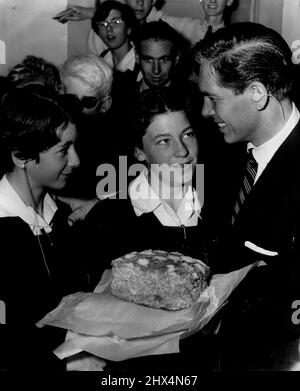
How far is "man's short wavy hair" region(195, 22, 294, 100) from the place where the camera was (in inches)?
42.1

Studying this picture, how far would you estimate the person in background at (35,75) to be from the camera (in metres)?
1.54

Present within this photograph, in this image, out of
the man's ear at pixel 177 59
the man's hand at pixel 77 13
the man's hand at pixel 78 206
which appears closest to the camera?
the man's hand at pixel 78 206

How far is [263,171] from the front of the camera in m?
1.09

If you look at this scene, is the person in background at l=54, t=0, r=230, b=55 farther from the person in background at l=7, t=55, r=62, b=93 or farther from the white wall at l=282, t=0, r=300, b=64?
the person in background at l=7, t=55, r=62, b=93

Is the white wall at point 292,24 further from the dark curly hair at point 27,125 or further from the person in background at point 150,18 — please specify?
the dark curly hair at point 27,125

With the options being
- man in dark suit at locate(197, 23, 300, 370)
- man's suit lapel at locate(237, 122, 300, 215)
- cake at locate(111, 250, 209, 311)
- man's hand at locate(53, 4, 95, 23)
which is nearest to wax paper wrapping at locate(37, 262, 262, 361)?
cake at locate(111, 250, 209, 311)

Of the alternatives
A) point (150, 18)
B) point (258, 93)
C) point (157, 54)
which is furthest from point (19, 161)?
point (150, 18)

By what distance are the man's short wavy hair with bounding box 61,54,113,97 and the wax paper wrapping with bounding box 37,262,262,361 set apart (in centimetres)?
86

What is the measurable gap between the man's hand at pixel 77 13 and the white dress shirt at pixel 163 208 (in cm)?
114

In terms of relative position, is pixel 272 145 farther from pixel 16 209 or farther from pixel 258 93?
pixel 16 209

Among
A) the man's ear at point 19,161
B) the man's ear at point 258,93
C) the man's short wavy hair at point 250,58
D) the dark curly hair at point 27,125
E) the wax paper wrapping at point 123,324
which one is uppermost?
the man's short wavy hair at point 250,58

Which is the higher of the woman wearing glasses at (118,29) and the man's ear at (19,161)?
the woman wearing glasses at (118,29)

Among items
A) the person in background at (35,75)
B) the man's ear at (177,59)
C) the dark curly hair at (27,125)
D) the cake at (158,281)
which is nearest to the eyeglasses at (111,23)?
the man's ear at (177,59)

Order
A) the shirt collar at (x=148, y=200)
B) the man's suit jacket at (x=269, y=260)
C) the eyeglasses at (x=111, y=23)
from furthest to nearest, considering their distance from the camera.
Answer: the eyeglasses at (x=111, y=23) < the shirt collar at (x=148, y=200) < the man's suit jacket at (x=269, y=260)
